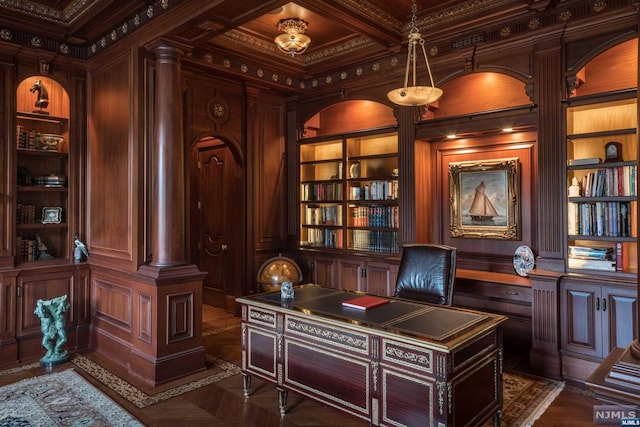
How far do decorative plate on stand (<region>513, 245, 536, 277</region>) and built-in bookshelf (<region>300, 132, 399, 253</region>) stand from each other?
1.32 meters

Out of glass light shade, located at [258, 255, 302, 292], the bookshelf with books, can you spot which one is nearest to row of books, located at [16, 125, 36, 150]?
the bookshelf with books

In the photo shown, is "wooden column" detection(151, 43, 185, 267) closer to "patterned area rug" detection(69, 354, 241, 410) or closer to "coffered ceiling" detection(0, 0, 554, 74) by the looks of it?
"coffered ceiling" detection(0, 0, 554, 74)

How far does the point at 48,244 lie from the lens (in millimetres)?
4730

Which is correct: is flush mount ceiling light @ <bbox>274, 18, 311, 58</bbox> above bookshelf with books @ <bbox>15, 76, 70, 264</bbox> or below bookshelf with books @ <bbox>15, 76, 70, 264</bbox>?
above

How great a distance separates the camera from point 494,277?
14.3 feet

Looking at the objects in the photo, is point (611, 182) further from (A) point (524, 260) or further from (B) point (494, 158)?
(B) point (494, 158)

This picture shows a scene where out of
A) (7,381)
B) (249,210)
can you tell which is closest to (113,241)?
(7,381)

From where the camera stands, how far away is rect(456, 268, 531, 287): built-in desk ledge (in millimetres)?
4094

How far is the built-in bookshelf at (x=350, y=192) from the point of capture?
5.27 meters

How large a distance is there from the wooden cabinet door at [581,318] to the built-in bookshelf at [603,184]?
224 millimetres

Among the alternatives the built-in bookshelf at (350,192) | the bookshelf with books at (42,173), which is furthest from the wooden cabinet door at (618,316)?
the bookshelf with books at (42,173)

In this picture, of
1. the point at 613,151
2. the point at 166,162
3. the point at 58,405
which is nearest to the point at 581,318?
the point at 613,151

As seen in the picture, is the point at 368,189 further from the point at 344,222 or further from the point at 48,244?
the point at 48,244

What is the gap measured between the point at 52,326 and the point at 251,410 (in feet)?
7.47
